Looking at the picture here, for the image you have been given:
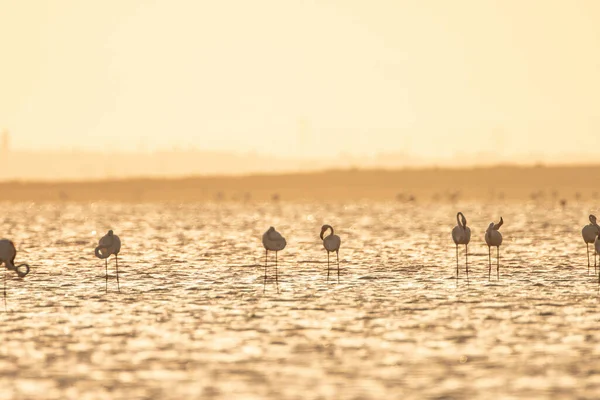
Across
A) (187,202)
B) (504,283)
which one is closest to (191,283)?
(504,283)

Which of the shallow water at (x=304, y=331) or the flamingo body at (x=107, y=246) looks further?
the flamingo body at (x=107, y=246)

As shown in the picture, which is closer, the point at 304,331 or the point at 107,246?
the point at 304,331

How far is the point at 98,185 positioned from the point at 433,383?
172m

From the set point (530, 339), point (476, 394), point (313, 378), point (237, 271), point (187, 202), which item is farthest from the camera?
point (187, 202)

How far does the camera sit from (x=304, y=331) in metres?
18.8

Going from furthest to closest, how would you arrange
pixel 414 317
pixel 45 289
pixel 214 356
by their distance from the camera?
1. pixel 45 289
2. pixel 414 317
3. pixel 214 356

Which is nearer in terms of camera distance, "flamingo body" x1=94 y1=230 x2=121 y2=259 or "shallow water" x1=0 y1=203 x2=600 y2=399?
"shallow water" x1=0 y1=203 x2=600 y2=399

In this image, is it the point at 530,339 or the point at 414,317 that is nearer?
the point at 530,339

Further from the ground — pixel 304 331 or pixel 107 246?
pixel 107 246

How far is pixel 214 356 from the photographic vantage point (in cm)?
1670

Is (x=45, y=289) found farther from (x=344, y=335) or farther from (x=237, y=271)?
(x=344, y=335)

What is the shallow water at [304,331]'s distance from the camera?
1474 cm

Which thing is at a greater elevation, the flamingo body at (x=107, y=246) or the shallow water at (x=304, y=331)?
the flamingo body at (x=107, y=246)

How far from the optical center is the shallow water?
14742 millimetres
